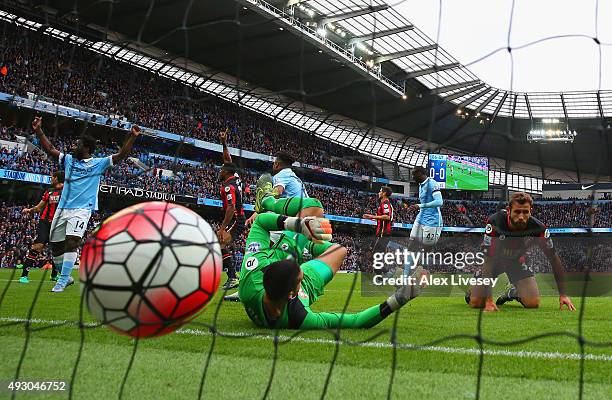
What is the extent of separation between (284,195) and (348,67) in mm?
21548

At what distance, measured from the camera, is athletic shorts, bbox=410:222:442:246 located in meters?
8.44

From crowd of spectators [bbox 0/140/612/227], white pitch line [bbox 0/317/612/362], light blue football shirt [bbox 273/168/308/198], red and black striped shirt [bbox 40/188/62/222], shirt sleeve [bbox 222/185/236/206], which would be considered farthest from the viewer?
crowd of spectators [bbox 0/140/612/227]

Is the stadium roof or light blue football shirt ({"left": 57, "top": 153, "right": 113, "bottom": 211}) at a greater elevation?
the stadium roof

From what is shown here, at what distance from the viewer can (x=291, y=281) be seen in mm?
2973

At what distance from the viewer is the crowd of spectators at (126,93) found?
70.1 ft

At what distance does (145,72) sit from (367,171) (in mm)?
16309

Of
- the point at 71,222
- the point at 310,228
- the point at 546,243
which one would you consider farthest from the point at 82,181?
the point at 546,243

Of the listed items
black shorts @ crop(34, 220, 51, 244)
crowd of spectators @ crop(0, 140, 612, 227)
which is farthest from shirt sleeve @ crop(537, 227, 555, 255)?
crowd of spectators @ crop(0, 140, 612, 227)

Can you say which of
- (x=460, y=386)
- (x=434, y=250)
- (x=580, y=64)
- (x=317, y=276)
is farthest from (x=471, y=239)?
(x=460, y=386)

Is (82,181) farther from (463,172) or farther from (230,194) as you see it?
(463,172)

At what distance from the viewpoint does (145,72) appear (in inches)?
1053

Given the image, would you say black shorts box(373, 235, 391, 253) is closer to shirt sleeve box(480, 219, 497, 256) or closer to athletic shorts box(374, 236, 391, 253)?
athletic shorts box(374, 236, 391, 253)

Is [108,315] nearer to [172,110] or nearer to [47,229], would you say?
[47,229]

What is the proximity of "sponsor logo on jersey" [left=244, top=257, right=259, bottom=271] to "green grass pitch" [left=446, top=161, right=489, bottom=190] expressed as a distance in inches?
1220
